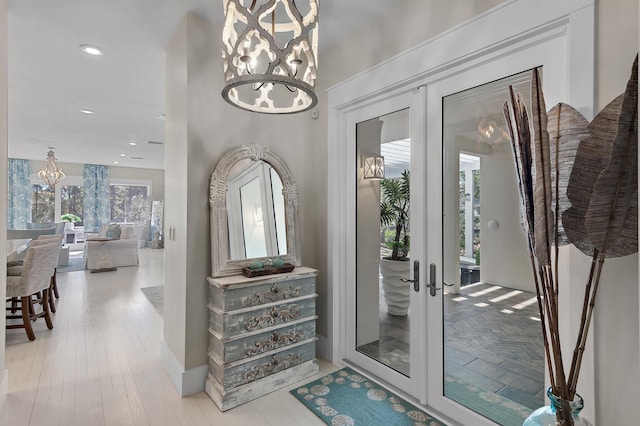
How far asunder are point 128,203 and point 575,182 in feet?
41.6

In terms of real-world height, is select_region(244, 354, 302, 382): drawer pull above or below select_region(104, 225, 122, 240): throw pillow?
below

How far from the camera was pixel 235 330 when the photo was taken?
226cm

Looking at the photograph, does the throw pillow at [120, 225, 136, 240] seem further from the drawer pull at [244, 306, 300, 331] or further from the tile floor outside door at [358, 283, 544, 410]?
the tile floor outside door at [358, 283, 544, 410]

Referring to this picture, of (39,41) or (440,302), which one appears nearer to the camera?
(440,302)

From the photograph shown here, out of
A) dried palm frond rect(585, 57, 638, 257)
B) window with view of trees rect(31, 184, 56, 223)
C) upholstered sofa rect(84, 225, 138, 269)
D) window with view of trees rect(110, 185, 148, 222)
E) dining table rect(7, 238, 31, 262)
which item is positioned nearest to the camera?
dried palm frond rect(585, 57, 638, 257)

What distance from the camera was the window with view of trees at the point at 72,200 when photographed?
10172mm

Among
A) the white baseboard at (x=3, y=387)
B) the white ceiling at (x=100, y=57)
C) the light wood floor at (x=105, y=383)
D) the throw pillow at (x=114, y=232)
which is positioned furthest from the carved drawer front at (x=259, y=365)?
the throw pillow at (x=114, y=232)

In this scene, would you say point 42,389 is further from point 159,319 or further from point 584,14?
point 584,14

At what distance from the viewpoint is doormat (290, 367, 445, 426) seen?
2.03 metres

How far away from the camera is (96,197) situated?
34.2ft

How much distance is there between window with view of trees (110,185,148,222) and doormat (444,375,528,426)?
1166cm

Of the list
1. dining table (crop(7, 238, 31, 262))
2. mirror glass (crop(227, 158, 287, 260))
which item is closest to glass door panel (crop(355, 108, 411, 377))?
mirror glass (crop(227, 158, 287, 260))

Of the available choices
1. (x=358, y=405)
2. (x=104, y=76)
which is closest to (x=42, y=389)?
(x=358, y=405)

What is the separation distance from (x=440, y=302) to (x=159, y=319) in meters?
3.43
